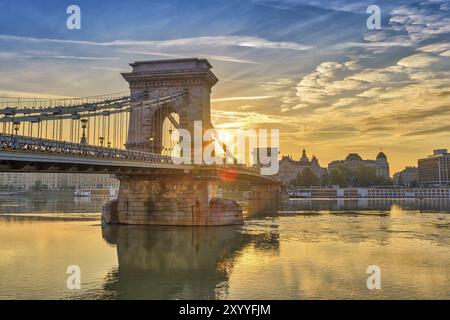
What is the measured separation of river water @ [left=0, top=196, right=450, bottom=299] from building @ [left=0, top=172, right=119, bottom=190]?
134 metres

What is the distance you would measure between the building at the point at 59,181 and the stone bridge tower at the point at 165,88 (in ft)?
418

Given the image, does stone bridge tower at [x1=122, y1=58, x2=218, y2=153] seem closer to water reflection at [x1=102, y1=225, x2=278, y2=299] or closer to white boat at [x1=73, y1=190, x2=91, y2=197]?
water reflection at [x1=102, y1=225, x2=278, y2=299]

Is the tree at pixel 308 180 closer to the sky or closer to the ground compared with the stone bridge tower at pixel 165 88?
closer to the ground

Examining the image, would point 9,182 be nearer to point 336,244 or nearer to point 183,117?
point 183,117

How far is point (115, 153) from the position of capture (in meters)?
31.5

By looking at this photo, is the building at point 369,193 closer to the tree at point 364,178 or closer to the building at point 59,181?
the tree at point 364,178

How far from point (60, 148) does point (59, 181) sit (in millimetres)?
172513

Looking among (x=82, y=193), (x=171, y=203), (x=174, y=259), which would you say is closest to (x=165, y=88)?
(x=171, y=203)

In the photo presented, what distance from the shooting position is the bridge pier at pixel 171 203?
44.0 m

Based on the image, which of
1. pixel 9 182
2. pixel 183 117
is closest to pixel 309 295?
pixel 183 117

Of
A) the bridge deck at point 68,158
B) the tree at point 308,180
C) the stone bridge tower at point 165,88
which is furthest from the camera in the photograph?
the tree at point 308,180

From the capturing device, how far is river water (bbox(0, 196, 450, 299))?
20484mm

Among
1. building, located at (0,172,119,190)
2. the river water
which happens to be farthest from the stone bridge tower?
building, located at (0,172,119,190)

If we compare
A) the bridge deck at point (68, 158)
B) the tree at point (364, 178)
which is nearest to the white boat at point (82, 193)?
the tree at point (364, 178)
